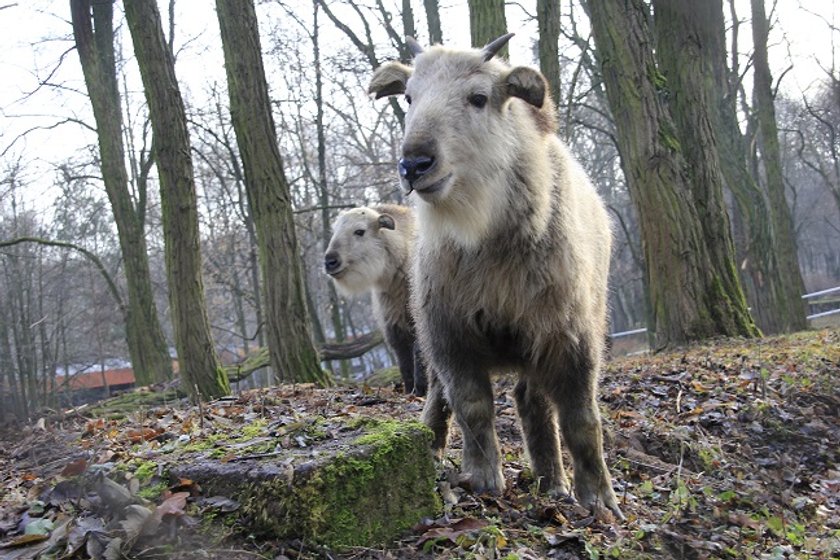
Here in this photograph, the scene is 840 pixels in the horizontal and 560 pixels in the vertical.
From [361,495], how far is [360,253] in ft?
21.9

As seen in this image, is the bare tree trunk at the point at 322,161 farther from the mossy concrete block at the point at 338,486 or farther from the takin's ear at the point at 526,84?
the mossy concrete block at the point at 338,486

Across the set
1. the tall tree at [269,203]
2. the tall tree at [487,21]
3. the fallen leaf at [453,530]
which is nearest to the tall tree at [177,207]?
the tall tree at [269,203]

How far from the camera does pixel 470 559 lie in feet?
10.1

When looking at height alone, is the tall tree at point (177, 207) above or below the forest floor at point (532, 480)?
above

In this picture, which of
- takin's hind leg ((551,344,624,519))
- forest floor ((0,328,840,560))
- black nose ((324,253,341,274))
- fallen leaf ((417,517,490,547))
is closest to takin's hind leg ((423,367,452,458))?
forest floor ((0,328,840,560))

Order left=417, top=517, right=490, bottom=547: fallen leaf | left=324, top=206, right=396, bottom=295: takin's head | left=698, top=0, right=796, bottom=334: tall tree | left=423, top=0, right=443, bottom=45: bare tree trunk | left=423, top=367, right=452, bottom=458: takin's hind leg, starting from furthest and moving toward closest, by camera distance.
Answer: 1. left=423, top=0, right=443, bottom=45: bare tree trunk
2. left=698, top=0, right=796, bottom=334: tall tree
3. left=324, top=206, right=396, bottom=295: takin's head
4. left=423, top=367, right=452, bottom=458: takin's hind leg
5. left=417, top=517, right=490, bottom=547: fallen leaf

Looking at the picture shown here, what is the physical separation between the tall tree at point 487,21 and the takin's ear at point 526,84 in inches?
194

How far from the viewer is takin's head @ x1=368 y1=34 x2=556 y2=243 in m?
3.86

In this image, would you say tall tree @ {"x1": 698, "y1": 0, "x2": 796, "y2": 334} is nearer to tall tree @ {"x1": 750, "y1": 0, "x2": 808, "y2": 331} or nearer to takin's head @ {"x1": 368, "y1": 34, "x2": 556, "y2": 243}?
tall tree @ {"x1": 750, "y1": 0, "x2": 808, "y2": 331}

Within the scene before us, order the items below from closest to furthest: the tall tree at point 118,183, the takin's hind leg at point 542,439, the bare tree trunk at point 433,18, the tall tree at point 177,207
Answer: the takin's hind leg at point 542,439, the tall tree at point 177,207, the tall tree at point 118,183, the bare tree trunk at point 433,18

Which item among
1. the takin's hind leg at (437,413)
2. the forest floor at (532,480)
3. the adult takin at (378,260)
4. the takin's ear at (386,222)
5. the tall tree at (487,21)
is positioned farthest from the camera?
the takin's ear at (386,222)

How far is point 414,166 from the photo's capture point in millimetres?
3770

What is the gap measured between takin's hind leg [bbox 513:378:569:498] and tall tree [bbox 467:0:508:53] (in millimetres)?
5322

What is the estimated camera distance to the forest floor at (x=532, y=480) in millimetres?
2973
